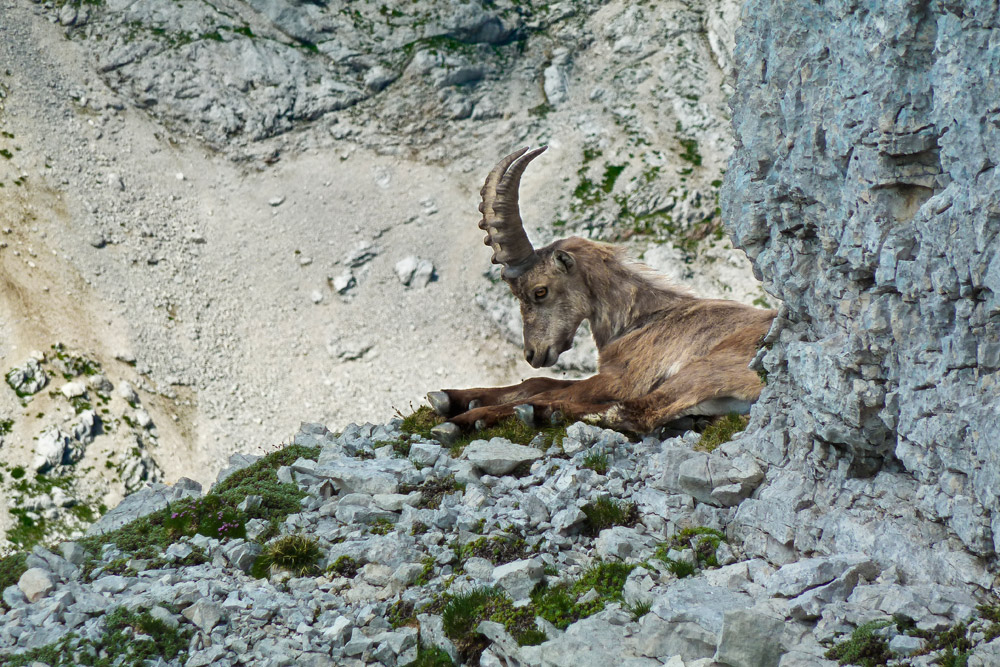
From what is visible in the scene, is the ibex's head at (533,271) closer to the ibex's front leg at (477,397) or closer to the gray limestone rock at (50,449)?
the ibex's front leg at (477,397)

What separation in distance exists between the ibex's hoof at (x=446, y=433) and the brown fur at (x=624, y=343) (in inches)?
8.9

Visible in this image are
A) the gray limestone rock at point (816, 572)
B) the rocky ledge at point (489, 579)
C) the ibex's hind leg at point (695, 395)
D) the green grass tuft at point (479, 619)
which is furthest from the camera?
the ibex's hind leg at point (695, 395)

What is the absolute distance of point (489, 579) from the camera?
271 inches

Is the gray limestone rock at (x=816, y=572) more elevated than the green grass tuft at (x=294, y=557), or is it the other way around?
the gray limestone rock at (x=816, y=572)

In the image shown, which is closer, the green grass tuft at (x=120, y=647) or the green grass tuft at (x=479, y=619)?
the green grass tuft at (x=479, y=619)

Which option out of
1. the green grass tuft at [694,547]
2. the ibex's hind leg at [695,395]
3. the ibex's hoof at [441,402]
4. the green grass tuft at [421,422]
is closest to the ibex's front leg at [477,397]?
the ibex's hoof at [441,402]

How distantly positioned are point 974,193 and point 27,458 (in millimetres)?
36624

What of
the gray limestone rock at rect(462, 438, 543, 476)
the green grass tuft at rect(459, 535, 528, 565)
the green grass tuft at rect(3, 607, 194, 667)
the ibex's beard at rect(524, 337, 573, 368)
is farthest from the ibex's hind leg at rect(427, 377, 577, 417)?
the green grass tuft at rect(3, 607, 194, 667)

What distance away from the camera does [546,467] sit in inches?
353

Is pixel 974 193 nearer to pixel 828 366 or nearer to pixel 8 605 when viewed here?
pixel 828 366

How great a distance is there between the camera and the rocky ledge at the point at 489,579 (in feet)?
16.7

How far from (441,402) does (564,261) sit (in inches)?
112

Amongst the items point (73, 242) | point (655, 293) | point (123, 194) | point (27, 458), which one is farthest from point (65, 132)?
point (655, 293)

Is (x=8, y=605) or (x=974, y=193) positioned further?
(x=8, y=605)
